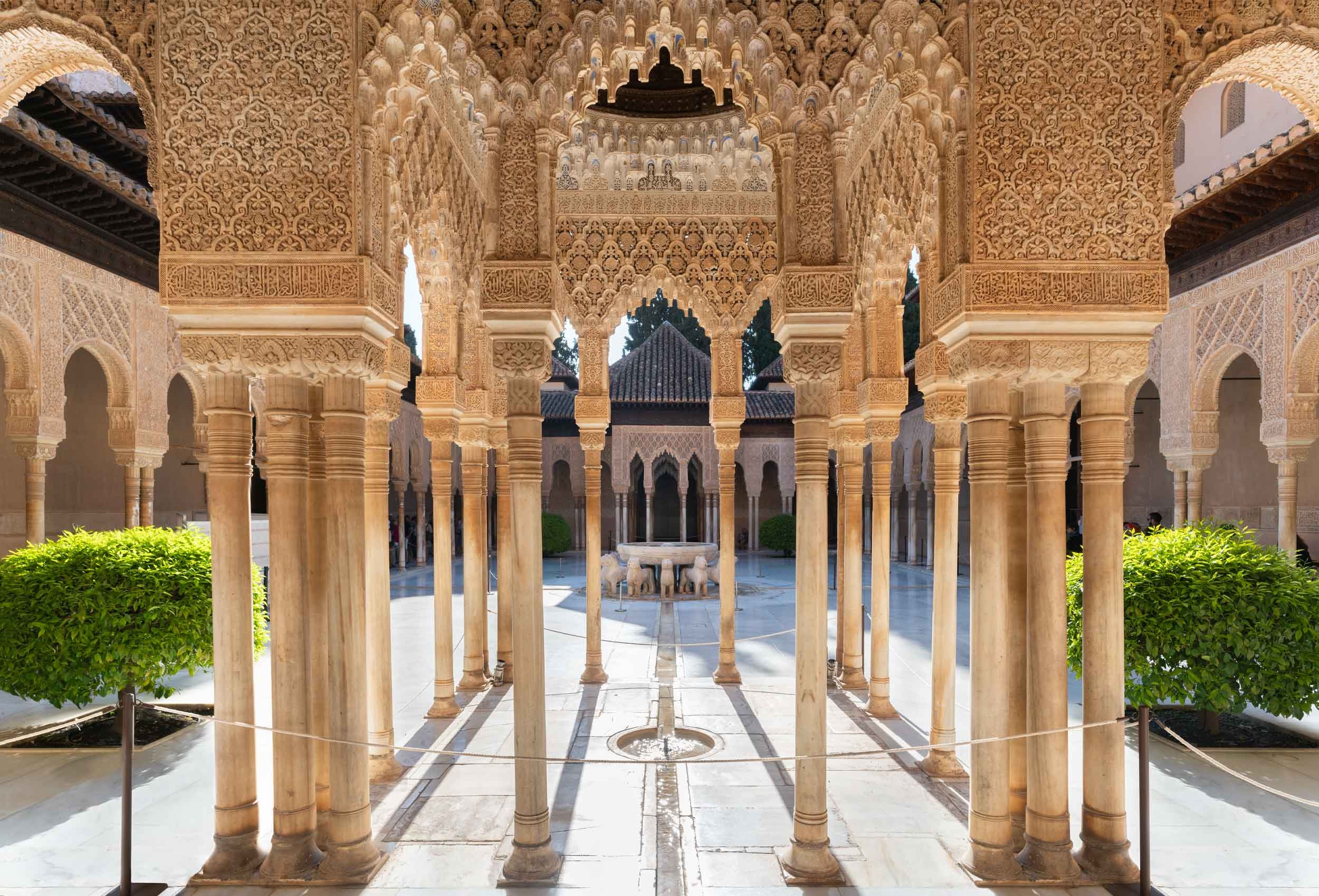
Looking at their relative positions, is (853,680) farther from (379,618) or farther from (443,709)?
(379,618)

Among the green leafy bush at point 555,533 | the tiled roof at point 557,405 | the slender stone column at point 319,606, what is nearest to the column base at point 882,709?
the slender stone column at point 319,606

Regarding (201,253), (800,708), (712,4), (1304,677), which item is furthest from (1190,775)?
(201,253)

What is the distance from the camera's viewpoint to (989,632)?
3570mm

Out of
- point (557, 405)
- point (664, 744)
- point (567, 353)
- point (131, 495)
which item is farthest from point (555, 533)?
point (664, 744)

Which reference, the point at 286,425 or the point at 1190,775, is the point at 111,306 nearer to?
the point at 286,425

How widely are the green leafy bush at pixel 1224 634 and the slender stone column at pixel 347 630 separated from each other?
417 centimetres

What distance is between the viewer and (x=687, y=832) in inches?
163

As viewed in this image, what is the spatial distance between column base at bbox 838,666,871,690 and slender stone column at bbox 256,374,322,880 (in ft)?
16.3

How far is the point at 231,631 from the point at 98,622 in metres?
2.48

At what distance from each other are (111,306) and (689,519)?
20.4 m

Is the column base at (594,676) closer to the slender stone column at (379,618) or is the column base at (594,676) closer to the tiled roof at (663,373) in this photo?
the slender stone column at (379,618)

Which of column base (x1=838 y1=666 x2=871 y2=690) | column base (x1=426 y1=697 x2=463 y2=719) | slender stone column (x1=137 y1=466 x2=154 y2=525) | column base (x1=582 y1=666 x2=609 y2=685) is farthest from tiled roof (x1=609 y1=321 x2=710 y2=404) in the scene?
A: column base (x1=426 y1=697 x2=463 y2=719)

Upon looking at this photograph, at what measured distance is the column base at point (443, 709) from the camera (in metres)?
6.34

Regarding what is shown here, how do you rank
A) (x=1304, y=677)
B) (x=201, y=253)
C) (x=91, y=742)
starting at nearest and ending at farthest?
(x=201, y=253), (x=1304, y=677), (x=91, y=742)
